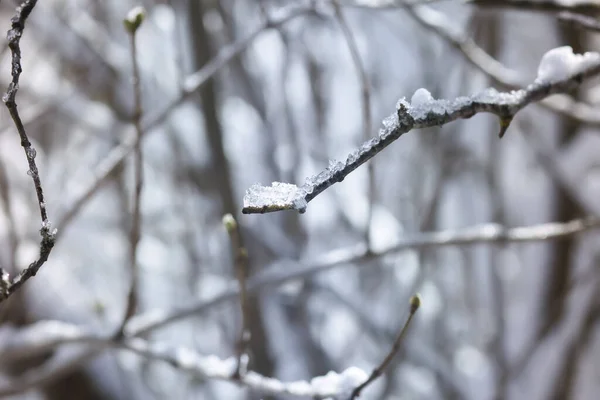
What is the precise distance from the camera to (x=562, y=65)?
388 mm

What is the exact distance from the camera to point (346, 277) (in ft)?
6.25

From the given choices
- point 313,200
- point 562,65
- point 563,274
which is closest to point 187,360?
point 562,65

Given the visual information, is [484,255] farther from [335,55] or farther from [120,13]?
[120,13]

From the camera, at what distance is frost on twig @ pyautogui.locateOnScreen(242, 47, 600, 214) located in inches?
10.4

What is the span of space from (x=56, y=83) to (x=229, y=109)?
0.54 metres

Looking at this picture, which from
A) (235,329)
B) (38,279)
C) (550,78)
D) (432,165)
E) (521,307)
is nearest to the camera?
(550,78)

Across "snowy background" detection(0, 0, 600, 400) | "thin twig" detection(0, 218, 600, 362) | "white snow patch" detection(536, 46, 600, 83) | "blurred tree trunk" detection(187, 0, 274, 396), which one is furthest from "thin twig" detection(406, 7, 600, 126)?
"blurred tree trunk" detection(187, 0, 274, 396)

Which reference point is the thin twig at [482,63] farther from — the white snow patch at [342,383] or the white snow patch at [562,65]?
the white snow patch at [342,383]

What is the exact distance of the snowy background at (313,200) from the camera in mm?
1267

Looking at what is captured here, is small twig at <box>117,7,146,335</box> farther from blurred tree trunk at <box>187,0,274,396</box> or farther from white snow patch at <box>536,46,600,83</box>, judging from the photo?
blurred tree trunk at <box>187,0,274,396</box>

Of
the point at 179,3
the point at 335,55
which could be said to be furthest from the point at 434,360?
the point at 179,3

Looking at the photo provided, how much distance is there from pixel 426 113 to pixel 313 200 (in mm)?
1403

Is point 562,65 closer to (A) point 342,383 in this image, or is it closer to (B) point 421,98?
(B) point 421,98

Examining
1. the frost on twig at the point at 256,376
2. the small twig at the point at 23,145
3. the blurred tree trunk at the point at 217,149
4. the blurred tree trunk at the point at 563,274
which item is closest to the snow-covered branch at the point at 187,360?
the frost on twig at the point at 256,376
